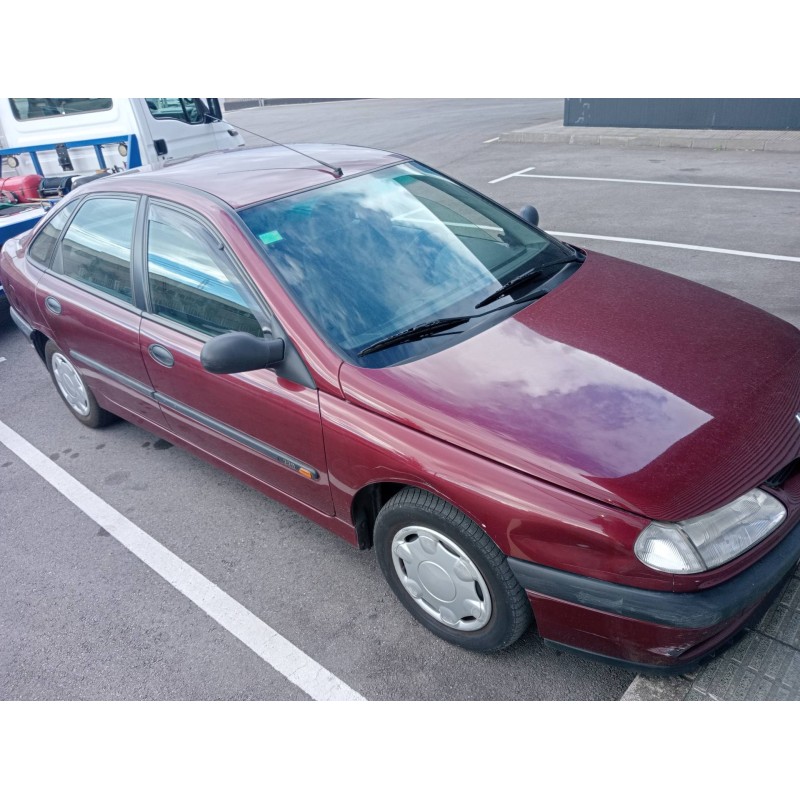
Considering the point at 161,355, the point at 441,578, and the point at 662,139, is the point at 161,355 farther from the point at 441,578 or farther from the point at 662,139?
the point at 662,139

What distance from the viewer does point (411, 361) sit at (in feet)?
8.52

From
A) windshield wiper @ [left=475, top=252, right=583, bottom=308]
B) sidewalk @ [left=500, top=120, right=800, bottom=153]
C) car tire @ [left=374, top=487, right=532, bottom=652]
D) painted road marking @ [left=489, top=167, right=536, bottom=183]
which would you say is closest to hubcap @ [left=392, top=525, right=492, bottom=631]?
car tire @ [left=374, top=487, right=532, bottom=652]

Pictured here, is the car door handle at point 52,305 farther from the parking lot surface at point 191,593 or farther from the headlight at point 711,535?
the headlight at point 711,535

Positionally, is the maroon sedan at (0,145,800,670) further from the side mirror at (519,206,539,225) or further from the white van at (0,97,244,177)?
the white van at (0,97,244,177)

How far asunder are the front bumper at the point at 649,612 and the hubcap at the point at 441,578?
24 cm

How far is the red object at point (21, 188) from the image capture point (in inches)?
309

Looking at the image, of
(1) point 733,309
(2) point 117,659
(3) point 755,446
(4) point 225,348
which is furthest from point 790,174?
(2) point 117,659

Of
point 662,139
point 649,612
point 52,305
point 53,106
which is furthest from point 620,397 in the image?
point 662,139

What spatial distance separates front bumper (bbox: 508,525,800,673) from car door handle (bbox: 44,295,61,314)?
3096mm

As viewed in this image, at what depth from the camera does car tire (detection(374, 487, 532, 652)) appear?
7.71 feet

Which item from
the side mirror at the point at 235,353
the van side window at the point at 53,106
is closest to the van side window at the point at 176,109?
the van side window at the point at 53,106

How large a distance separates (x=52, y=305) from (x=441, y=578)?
9.52 feet

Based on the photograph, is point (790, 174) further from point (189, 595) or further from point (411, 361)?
point (189, 595)
